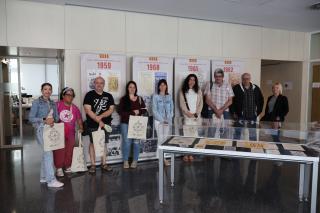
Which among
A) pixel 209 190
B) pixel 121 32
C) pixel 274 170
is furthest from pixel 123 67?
pixel 274 170

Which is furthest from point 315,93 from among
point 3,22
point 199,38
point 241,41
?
point 3,22

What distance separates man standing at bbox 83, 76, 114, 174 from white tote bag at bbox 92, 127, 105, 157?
0.09 m

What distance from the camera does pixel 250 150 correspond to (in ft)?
9.65

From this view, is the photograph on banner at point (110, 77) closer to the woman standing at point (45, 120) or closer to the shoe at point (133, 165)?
the shoe at point (133, 165)

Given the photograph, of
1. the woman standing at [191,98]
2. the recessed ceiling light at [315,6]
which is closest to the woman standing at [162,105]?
the woman standing at [191,98]

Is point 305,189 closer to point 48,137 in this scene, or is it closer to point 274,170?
point 274,170

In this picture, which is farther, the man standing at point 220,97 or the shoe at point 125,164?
the man standing at point 220,97

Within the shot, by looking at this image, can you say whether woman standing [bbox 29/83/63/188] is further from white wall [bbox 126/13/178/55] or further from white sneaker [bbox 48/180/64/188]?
white wall [bbox 126/13/178/55]

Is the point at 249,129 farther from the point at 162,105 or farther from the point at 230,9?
the point at 230,9

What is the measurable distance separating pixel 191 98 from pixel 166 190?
203 centimetres

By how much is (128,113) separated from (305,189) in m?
2.92

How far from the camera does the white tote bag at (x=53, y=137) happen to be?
3.83 metres

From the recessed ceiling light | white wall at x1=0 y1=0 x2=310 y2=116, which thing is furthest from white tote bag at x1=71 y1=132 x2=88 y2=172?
the recessed ceiling light

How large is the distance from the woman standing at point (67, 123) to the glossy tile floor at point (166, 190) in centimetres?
32
